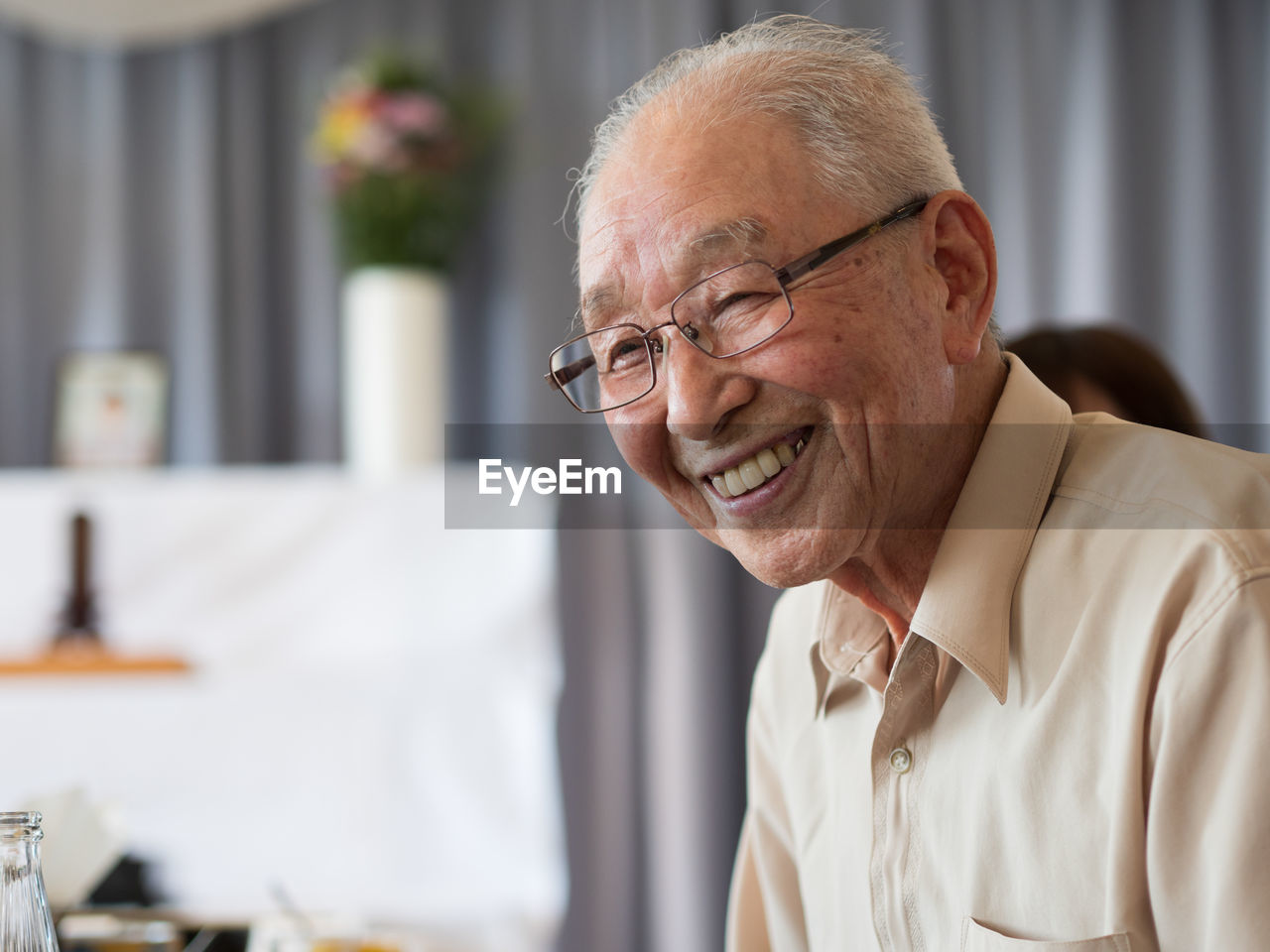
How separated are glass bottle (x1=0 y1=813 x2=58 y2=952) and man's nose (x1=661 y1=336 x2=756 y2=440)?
421 mm

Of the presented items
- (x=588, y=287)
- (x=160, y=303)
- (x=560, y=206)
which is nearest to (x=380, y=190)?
(x=560, y=206)

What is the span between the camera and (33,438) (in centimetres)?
239

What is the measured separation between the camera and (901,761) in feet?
2.43

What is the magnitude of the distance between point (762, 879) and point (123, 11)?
85.8 inches

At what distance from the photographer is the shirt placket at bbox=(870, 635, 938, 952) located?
732 millimetres

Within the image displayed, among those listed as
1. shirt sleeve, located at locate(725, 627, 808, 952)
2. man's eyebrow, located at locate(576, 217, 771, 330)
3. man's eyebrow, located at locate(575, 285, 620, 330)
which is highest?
man's eyebrow, located at locate(576, 217, 771, 330)

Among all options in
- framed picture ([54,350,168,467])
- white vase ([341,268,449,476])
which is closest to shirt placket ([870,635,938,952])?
white vase ([341,268,449,476])

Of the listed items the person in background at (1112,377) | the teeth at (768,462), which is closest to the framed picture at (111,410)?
the person in background at (1112,377)

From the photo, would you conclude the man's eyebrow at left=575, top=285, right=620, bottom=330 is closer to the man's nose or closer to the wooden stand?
the man's nose

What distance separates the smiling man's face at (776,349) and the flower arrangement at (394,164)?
1543 millimetres

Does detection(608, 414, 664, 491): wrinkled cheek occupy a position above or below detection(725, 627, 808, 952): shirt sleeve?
above

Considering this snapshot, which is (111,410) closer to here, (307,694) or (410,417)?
(410,417)

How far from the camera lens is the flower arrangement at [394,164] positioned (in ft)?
7.07

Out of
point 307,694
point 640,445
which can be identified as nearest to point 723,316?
point 640,445
